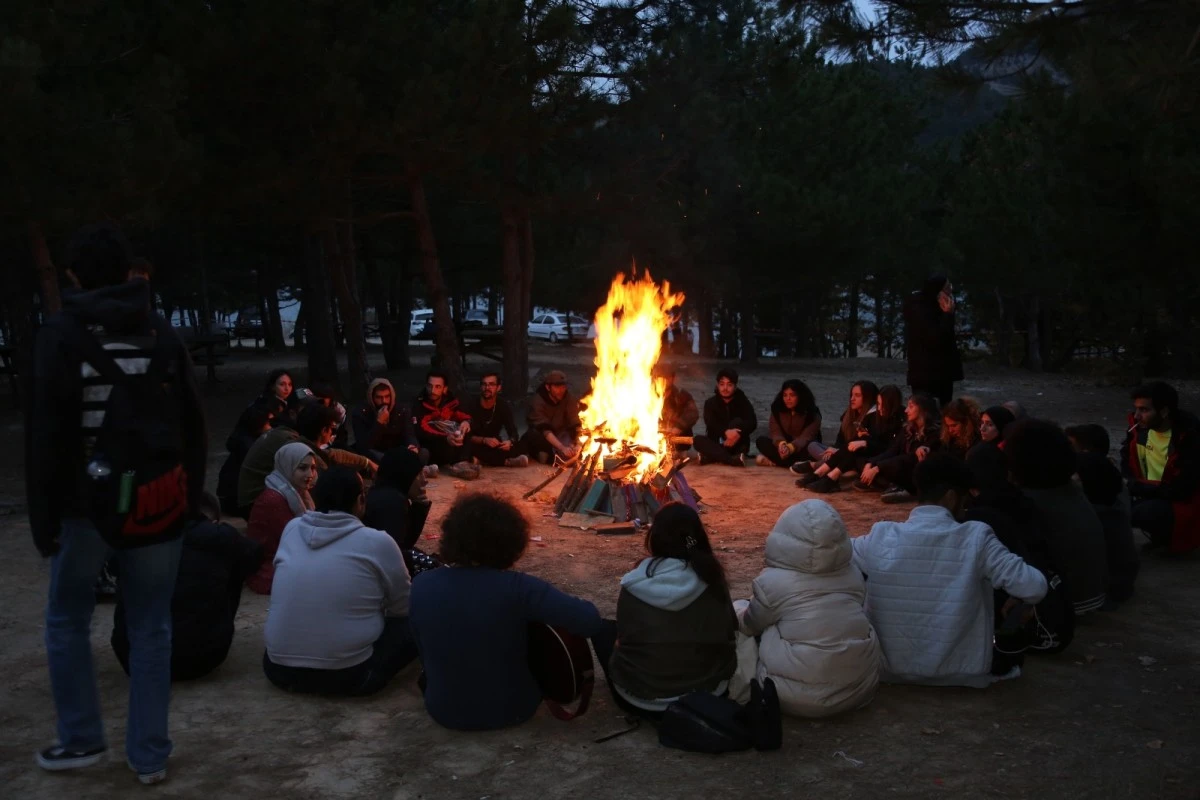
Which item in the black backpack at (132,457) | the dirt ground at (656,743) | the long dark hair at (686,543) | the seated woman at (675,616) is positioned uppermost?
the black backpack at (132,457)

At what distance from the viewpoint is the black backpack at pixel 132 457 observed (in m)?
3.79

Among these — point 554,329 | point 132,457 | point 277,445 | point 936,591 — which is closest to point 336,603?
point 132,457

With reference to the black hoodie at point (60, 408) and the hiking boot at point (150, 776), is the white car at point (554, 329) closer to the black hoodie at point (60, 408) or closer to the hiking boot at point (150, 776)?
the hiking boot at point (150, 776)

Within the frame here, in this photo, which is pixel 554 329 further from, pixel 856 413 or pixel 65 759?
pixel 65 759

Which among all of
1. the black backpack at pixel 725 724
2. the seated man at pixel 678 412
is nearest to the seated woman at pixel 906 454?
the seated man at pixel 678 412

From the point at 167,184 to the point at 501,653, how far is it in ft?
31.5

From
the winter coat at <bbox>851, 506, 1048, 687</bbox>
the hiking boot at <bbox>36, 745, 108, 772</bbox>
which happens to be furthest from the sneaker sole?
the winter coat at <bbox>851, 506, 1048, 687</bbox>

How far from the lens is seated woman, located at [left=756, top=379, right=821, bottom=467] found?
37.6ft

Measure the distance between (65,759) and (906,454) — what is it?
24.6ft

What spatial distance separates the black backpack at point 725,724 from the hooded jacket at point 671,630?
0.14m

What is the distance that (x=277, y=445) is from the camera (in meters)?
7.88

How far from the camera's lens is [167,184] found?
12375mm

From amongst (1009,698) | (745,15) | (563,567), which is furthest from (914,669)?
(745,15)

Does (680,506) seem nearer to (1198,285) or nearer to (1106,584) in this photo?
(1106,584)
